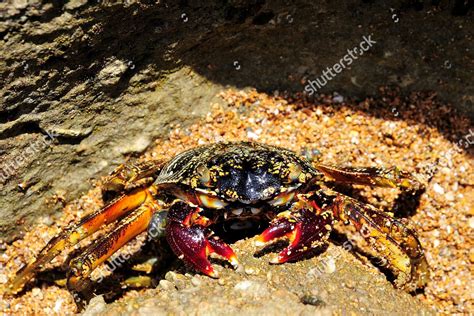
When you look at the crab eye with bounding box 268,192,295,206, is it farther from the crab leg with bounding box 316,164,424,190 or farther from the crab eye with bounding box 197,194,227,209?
the crab leg with bounding box 316,164,424,190

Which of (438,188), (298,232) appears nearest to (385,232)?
(298,232)

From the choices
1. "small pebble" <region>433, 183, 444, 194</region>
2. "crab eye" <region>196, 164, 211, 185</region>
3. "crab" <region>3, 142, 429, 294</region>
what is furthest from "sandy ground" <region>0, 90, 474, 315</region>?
"crab eye" <region>196, 164, 211, 185</region>

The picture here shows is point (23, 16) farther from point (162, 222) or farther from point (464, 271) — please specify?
point (464, 271)

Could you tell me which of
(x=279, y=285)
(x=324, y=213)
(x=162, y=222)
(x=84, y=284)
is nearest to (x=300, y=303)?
(x=279, y=285)

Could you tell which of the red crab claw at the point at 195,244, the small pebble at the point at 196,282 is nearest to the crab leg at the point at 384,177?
the red crab claw at the point at 195,244

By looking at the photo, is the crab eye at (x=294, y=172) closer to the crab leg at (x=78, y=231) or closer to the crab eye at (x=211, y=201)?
the crab eye at (x=211, y=201)

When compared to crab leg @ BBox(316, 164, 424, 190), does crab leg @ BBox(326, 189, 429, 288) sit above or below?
below
